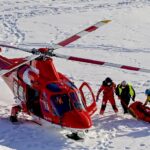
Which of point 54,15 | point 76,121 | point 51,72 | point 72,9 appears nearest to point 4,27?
point 54,15

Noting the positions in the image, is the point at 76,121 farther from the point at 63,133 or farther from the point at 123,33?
the point at 123,33

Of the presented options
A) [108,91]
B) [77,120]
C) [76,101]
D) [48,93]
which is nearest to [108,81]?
[108,91]

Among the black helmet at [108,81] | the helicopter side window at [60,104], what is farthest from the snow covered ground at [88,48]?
the black helmet at [108,81]

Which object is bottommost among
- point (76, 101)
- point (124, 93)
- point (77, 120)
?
point (77, 120)

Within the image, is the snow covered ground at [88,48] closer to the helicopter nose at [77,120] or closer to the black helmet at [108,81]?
the helicopter nose at [77,120]

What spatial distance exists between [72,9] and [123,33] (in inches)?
221

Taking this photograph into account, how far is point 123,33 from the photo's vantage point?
76.9 feet

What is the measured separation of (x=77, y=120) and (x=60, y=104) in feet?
2.17

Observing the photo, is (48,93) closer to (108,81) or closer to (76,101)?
(76,101)

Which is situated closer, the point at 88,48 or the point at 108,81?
the point at 108,81

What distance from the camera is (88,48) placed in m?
20.7

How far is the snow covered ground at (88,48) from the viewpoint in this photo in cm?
1096

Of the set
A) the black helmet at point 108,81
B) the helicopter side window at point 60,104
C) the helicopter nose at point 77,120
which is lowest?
the helicopter nose at point 77,120

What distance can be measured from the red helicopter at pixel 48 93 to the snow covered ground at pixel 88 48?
20.2 inches
